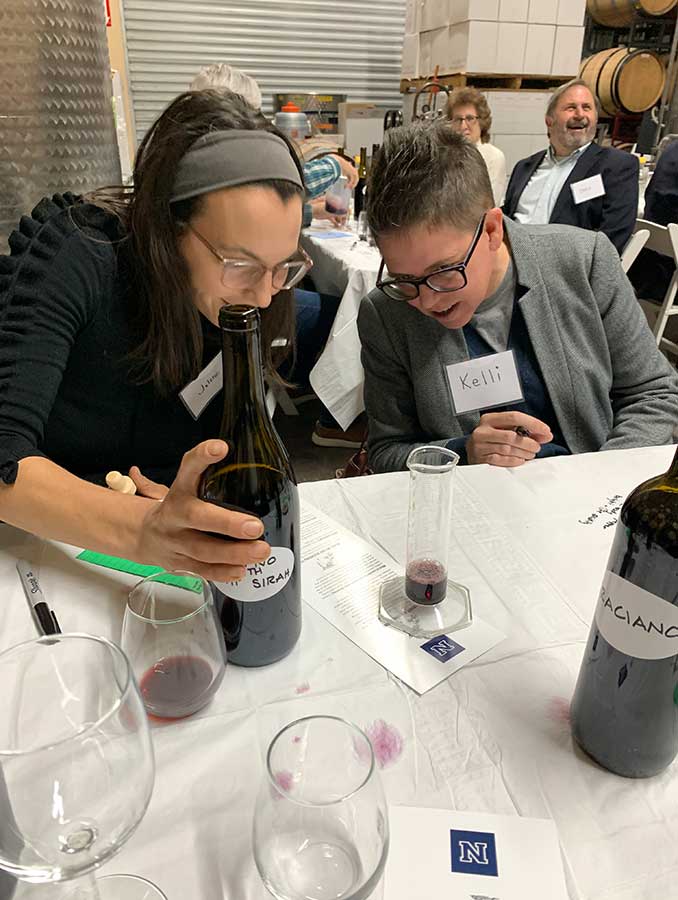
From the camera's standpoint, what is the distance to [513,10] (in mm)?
4172

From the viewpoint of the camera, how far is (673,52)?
5441 mm

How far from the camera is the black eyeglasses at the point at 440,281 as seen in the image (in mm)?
1081

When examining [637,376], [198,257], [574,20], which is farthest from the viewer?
[574,20]

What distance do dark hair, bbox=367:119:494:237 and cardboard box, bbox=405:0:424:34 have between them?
4523mm

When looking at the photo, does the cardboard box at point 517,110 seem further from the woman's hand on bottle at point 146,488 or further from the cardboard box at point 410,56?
the woman's hand on bottle at point 146,488

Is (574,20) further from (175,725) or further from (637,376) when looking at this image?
(175,725)

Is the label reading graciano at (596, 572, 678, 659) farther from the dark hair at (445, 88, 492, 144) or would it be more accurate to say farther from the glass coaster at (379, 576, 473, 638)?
the dark hair at (445, 88, 492, 144)

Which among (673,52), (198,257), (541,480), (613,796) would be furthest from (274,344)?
(673,52)

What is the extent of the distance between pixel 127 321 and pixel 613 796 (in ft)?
2.90

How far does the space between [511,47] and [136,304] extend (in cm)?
434

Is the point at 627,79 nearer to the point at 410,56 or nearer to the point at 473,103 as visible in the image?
the point at 410,56

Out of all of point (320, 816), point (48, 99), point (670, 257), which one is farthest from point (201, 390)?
point (670, 257)

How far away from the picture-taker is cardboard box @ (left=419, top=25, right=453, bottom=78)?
4.46 m

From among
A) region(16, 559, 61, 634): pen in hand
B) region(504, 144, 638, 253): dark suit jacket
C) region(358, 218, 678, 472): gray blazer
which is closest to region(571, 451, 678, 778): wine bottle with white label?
region(16, 559, 61, 634): pen in hand
